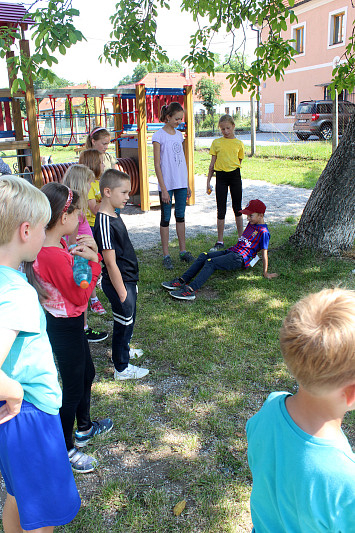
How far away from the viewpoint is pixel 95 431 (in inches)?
109

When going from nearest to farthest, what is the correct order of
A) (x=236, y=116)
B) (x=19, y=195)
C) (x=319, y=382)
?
(x=319, y=382), (x=19, y=195), (x=236, y=116)

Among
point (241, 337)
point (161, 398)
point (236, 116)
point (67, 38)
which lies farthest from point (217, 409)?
point (236, 116)

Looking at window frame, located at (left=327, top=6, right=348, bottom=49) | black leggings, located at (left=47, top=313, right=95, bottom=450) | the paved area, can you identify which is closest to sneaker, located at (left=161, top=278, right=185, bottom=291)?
the paved area

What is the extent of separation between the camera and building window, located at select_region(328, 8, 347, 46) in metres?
25.7

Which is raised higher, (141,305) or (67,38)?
(67,38)

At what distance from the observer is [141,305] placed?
468cm

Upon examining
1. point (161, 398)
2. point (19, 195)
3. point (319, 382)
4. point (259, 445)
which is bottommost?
point (161, 398)

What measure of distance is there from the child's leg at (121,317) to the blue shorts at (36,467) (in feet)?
4.94

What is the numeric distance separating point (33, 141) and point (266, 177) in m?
6.82

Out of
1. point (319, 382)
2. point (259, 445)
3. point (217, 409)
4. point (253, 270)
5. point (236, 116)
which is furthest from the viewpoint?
point (236, 116)

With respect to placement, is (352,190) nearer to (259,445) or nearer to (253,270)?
(253,270)

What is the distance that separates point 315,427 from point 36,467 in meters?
1.02

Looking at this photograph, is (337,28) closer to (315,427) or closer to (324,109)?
(324,109)

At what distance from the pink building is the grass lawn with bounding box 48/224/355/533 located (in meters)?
21.5
